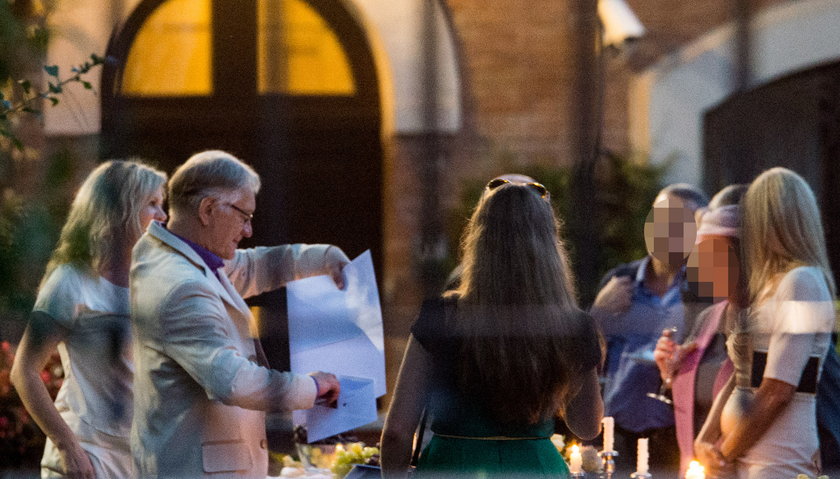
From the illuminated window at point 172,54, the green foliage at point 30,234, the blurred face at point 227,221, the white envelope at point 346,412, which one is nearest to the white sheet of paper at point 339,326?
the white envelope at point 346,412

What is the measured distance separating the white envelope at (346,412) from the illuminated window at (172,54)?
32.7 inches

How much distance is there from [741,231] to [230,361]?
1374 millimetres

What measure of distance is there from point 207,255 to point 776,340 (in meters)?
1.34

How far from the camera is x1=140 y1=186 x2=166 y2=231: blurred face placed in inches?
105

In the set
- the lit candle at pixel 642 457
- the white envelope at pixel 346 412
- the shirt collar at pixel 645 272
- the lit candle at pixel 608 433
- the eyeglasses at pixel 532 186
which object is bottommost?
the lit candle at pixel 642 457

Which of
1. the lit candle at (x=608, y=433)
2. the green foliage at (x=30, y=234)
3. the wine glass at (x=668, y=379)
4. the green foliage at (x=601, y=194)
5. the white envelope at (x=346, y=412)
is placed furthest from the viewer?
the wine glass at (x=668, y=379)

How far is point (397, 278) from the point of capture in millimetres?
2748

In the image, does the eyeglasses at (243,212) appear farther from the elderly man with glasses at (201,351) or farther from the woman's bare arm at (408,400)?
the woman's bare arm at (408,400)

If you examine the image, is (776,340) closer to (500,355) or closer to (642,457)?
(642,457)

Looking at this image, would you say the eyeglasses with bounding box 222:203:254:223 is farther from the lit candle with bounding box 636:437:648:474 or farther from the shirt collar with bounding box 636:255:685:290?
the shirt collar with bounding box 636:255:685:290

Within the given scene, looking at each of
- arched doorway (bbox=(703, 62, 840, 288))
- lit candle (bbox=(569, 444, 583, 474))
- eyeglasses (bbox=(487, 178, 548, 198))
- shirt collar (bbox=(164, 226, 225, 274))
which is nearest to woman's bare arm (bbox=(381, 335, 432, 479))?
eyeglasses (bbox=(487, 178, 548, 198))

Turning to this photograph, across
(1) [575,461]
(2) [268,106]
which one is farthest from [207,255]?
(1) [575,461]

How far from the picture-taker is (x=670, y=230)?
300cm

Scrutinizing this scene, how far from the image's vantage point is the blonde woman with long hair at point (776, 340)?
2646 mm
